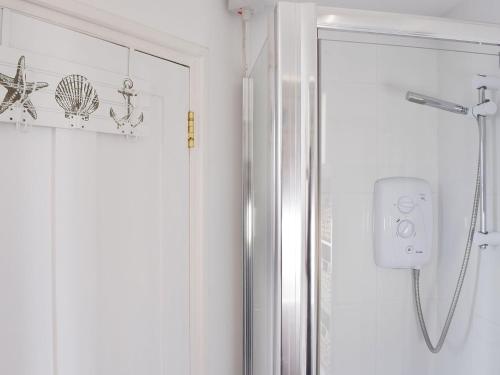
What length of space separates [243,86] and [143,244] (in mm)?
760

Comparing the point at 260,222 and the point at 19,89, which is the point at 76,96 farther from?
the point at 260,222

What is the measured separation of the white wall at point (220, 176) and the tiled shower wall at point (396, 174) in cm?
48

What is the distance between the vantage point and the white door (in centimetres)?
71

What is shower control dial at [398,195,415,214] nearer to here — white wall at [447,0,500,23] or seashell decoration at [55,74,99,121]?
white wall at [447,0,500,23]

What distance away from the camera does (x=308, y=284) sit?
79 cm

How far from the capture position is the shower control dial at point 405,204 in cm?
95

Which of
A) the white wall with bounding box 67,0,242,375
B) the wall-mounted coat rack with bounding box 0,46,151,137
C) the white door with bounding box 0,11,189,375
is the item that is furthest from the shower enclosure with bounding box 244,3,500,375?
the wall-mounted coat rack with bounding box 0,46,151,137

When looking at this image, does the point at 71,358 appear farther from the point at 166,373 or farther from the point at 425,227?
the point at 425,227

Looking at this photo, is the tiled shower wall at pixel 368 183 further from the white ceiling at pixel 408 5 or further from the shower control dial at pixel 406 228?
the white ceiling at pixel 408 5

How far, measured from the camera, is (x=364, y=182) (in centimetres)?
93

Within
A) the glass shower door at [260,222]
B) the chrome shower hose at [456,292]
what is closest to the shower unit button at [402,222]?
the chrome shower hose at [456,292]

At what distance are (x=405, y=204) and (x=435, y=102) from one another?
325 millimetres

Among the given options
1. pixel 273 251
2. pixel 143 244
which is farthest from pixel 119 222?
pixel 273 251

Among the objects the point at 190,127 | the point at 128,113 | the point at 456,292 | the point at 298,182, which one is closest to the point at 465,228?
the point at 456,292
